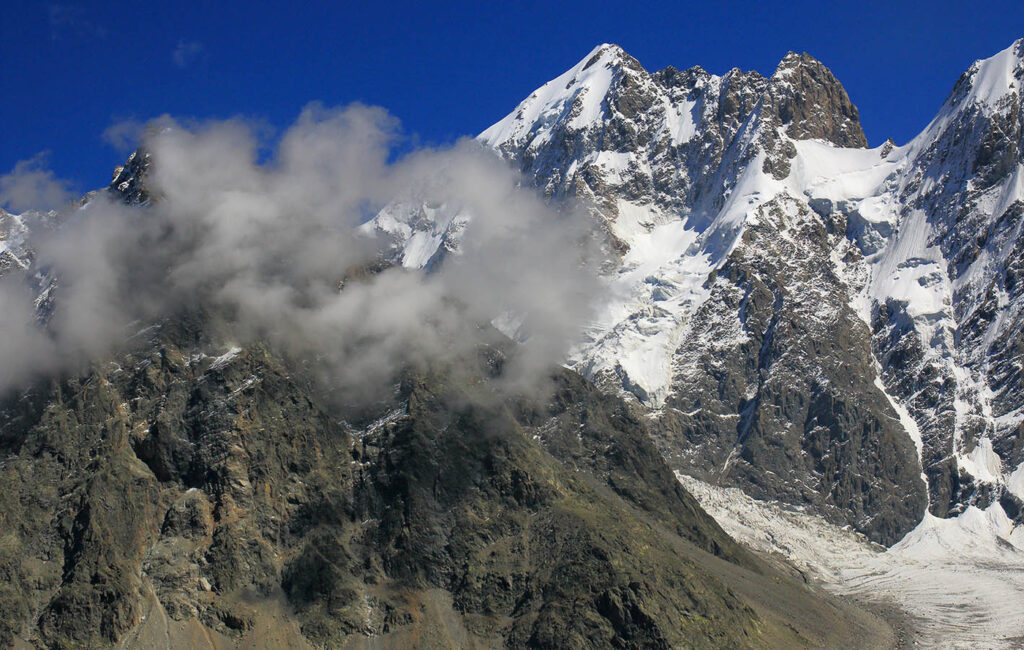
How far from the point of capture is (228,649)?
200m

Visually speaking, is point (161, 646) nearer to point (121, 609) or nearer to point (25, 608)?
point (121, 609)

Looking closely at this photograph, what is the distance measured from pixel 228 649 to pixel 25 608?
32416mm

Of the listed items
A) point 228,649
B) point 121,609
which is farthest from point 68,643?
point 228,649

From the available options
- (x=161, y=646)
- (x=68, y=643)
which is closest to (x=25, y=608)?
(x=68, y=643)

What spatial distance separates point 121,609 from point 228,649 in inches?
721

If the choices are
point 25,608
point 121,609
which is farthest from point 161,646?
point 25,608

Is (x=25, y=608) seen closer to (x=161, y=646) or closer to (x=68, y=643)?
(x=68, y=643)

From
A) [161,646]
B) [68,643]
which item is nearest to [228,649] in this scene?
[161,646]

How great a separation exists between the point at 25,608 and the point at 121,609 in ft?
47.9

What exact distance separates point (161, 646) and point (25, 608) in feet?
73.1

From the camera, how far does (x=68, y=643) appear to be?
192 meters

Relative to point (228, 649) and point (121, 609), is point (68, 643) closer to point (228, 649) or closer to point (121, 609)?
point (121, 609)

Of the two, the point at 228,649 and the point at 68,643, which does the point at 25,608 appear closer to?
the point at 68,643

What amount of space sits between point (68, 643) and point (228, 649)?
80.7 feet
